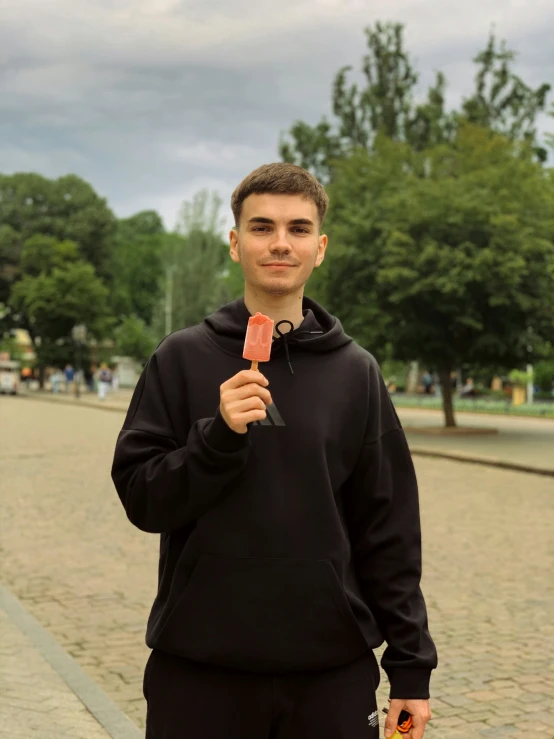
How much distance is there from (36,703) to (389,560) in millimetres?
3266

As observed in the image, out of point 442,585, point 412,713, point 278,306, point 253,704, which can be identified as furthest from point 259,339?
point 442,585

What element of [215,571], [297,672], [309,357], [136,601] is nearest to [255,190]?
[309,357]

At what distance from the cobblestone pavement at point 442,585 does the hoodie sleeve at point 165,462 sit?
3.07 meters

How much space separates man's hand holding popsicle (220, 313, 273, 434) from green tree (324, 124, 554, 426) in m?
20.8

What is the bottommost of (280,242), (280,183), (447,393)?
(447,393)

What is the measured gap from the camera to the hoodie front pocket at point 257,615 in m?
2.17

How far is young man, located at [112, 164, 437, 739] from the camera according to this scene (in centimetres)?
217

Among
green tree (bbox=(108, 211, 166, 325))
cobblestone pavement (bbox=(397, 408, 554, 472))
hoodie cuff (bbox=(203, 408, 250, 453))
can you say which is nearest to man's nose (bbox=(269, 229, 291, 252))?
hoodie cuff (bbox=(203, 408, 250, 453))

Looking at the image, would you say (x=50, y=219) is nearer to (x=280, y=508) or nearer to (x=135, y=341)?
(x=135, y=341)

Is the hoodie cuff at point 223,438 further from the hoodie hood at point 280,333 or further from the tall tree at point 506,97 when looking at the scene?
the tall tree at point 506,97

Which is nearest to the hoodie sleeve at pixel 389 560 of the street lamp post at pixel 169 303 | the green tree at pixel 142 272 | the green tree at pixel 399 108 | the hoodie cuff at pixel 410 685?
the hoodie cuff at pixel 410 685

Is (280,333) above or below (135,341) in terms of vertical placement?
above

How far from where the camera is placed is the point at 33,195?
242 feet

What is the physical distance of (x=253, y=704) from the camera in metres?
2.19
